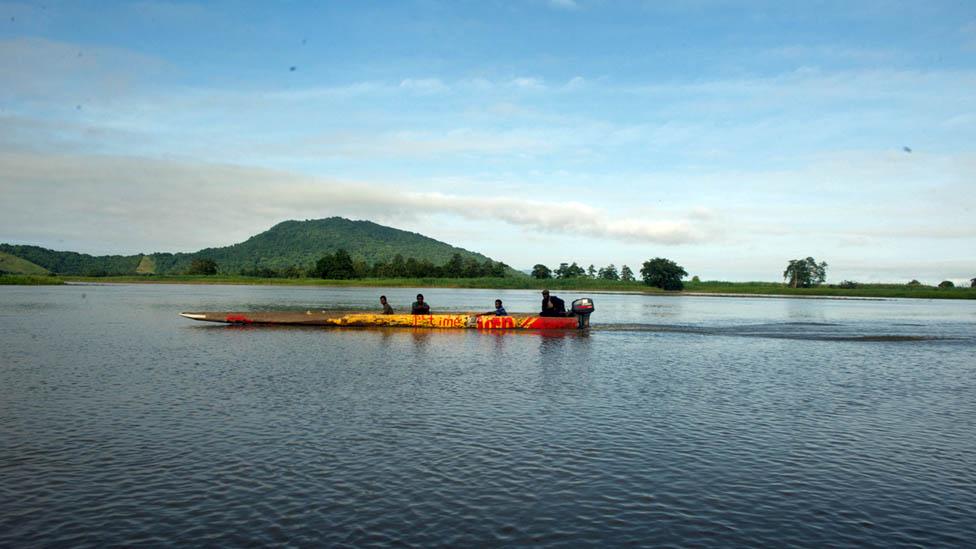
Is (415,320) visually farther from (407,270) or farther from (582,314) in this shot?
(407,270)

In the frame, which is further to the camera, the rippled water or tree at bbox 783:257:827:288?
tree at bbox 783:257:827:288

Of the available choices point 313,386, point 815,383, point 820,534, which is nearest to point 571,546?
point 820,534

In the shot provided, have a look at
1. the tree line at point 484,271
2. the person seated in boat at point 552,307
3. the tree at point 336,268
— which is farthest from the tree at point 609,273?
the person seated in boat at point 552,307

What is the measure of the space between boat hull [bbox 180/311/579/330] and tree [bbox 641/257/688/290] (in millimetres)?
109889

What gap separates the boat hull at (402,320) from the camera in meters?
39.5

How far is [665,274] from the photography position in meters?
145

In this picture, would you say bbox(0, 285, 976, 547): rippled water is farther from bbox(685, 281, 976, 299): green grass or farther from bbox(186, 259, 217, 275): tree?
bbox(186, 259, 217, 275): tree

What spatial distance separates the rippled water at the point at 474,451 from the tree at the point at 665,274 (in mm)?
119312

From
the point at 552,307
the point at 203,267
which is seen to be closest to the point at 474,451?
the point at 552,307

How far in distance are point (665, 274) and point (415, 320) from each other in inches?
4463

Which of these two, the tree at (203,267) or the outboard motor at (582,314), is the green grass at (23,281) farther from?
the outboard motor at (582,314)

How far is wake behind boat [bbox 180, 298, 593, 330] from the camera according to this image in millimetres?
39469

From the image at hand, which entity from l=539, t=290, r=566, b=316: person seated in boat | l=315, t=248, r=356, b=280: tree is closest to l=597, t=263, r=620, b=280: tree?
l=315, t=248, r=356, b=280: tree

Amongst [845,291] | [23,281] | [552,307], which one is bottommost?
[552,307]
